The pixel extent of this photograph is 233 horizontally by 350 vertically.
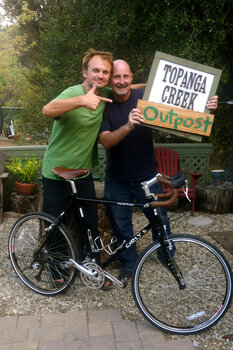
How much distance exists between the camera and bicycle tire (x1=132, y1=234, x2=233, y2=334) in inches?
115

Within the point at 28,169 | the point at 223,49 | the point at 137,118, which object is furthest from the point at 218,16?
the point at 28,169

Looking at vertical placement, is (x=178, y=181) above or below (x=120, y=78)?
below

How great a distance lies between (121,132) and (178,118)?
20.0 inches

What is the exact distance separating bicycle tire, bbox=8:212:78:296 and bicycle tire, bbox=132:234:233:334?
70 centimetres

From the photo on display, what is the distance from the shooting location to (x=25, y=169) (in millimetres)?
6141

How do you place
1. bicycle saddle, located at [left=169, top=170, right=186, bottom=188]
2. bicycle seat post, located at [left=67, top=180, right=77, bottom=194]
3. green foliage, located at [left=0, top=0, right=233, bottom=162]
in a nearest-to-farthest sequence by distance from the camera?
bicycle saddle, located at [left=169, top=170, right=186, bottom=188]
bicycle seat post, located at [left=67, top=180, right=77, bottom=194]
green foliage, located at [left=0, top=0, right=233, bottom=162]

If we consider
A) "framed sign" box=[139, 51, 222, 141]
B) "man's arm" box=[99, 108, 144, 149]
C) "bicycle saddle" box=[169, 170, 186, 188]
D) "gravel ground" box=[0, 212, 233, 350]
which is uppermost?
"framed sign" box=[139, 51, 222, 141]

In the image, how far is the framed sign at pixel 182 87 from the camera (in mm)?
3146

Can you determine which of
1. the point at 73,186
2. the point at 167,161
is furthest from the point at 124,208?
→ the point at 167,161

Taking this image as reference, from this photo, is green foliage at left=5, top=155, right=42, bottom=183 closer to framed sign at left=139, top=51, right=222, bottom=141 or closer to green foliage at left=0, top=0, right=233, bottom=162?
green foliage at left=0, top=0, right=233, bottom=162

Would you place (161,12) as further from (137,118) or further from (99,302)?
(99,302)

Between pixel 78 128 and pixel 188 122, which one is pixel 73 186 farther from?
pixel 188 122

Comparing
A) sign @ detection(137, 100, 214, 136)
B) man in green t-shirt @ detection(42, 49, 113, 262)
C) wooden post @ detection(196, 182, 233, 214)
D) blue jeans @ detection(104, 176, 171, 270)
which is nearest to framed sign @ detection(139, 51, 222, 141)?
sign @ detection(137, 100, 214, 136)

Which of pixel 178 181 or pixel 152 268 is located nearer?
pixel 178 181
